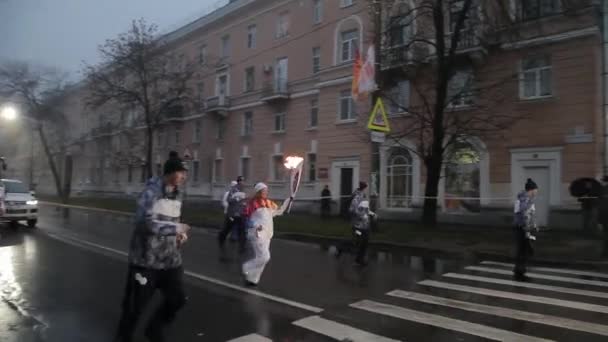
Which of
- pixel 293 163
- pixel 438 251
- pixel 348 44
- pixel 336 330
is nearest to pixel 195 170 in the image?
pixel 348 44

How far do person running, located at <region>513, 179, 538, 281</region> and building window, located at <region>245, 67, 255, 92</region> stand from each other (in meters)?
28.3

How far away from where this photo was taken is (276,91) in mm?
32500

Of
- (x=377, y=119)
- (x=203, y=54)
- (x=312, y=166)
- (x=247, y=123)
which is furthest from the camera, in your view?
(x=203, y=54)

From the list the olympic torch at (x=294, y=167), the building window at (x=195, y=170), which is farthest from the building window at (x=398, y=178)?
the building window at (x=195, y=170)

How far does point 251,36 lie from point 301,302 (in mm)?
31568

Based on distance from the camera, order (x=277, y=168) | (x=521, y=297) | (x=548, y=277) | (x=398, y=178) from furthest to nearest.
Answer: (x=277, y=168)
(x=398, y=178)
(x=548, y=277)
(x=521, y=297)

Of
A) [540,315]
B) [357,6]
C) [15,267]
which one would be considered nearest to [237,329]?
[540,315]

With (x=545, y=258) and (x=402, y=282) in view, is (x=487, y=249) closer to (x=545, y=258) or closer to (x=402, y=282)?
(x=545, y=258)

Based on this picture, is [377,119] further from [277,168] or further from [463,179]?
[277,168]

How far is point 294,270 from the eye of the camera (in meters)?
10.3

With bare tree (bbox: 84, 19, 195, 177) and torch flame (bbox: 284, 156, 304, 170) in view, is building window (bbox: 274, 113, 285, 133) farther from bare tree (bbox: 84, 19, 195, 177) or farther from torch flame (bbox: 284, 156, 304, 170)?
torch flame (bbox: 284, 156, 304, 170)

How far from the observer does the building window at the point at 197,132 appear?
41.4 metres

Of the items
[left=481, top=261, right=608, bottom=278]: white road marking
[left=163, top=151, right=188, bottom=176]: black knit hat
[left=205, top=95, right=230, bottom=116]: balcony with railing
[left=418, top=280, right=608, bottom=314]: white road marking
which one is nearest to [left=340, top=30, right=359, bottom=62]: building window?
[left=205, top=95, right=230, bottom=116]: balcony with railing

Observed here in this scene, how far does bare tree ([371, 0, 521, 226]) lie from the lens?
18.1 m
